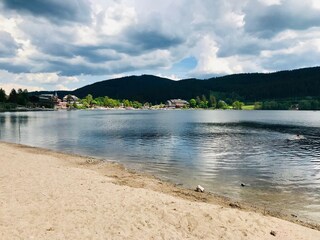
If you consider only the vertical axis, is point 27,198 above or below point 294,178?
above

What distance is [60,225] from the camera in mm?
15633

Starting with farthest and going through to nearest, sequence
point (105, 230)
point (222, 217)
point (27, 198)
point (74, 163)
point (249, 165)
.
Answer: point (249, 165) → point (74, 163) → point (27, 198) → point (222, 217) → point (105, 230)

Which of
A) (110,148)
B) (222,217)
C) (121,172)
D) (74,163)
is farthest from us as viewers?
(110,148)

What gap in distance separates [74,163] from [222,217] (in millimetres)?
24406

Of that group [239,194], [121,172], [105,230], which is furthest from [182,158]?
[105,230]

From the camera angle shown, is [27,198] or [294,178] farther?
[294,178]

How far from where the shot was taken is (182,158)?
45.2 m

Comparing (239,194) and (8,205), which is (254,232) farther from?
(8,205)

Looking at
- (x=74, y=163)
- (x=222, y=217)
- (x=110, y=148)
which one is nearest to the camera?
(x=222, y=217)

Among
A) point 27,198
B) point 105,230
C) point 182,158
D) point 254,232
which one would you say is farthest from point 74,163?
point 254,232

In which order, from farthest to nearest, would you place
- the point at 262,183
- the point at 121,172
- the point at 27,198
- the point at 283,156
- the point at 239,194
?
1. the point at 283,156
2. the point at 121,172
3. the point at 262,183
4. the point at 239,194
5. the point at 27,198

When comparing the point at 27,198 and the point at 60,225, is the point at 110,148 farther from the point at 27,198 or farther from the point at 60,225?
the point at 60,225

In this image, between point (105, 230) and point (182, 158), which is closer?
point (105, 230)

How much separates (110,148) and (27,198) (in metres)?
36.4
